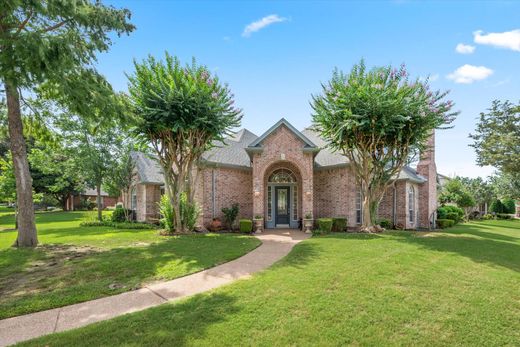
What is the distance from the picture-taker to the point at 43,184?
36750 millimetres

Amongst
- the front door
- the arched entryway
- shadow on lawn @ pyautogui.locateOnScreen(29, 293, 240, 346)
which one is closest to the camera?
shadow on lawn @ pyautogui.locateOnScreen(29, 293, 240, 346)

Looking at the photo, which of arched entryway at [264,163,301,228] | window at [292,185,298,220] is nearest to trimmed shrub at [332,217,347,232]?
arched entryway at [264,163,301,228]

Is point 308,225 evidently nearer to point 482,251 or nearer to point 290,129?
point 290,129

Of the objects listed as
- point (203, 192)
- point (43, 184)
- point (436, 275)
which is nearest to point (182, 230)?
point (203, 192)

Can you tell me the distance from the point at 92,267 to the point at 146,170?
15.7 metres

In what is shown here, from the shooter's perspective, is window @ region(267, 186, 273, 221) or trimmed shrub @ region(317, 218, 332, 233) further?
window @ region(267, 186, 273, 221)

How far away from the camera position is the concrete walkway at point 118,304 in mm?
4184

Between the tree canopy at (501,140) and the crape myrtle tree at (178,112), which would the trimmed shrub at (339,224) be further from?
the tree canopy at (501,140)

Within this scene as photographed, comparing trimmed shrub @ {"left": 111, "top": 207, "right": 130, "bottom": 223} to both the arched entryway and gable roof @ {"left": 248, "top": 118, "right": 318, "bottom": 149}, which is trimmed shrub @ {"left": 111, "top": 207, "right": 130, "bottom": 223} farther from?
gable roof @ {"left": 248, "top": 118, "right": 318, "bottom": 149}

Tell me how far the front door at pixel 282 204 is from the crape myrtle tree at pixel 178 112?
5.90m

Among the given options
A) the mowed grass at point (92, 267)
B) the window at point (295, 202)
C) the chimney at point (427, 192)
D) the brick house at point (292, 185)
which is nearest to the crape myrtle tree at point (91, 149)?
the brick house at point (292, 185)

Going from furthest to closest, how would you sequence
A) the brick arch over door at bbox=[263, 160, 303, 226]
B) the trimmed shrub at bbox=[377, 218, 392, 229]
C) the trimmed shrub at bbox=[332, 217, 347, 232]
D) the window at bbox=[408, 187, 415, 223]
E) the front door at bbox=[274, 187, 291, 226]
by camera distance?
the window at bbox=[408, 187, 415, 223] < the front door at bbox=[274, 187, 291, 226] < the brick arch over door at bbox=[263, 160, 303, 226] < the trimmed shrub at bbox=[377, 218, 392, 229] < the trimmed shrub at bbox=[332, 217, 347, 232]

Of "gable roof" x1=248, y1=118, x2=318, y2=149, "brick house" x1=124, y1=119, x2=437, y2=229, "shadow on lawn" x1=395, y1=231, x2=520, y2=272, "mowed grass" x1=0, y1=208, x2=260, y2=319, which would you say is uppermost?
"gable roof" x1=248, y1=118, x2=318, y2=149

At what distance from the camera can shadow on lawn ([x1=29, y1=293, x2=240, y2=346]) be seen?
3.74m
